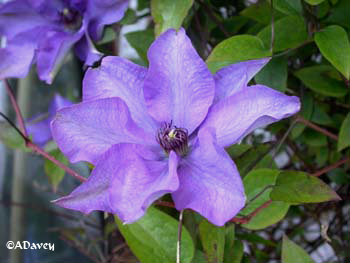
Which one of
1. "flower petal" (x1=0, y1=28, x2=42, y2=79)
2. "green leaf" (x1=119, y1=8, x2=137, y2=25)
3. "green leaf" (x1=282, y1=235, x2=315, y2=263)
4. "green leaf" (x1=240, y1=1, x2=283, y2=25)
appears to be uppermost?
"green leaf" (x1=240, y1=1, x2=283, y2=25)

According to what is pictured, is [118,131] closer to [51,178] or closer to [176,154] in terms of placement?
[176,154]

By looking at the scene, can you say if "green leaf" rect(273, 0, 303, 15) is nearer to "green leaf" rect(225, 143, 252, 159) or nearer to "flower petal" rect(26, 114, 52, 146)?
"green leaf" rect(225, 143, 252, 159)

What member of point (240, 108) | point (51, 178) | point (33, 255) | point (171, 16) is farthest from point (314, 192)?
point (33, 255)

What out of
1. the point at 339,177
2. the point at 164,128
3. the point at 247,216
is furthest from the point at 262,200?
the point at 339,177

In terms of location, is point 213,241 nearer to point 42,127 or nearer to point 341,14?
point 341,14

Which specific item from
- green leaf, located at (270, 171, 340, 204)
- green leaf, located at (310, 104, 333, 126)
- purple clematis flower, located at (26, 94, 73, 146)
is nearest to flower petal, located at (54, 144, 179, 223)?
green leaf, located at (270, 171, 340, 204)

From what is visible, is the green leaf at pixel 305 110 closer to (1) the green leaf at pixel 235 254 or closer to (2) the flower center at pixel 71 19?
(1) the green leaf at pixel 235 254
